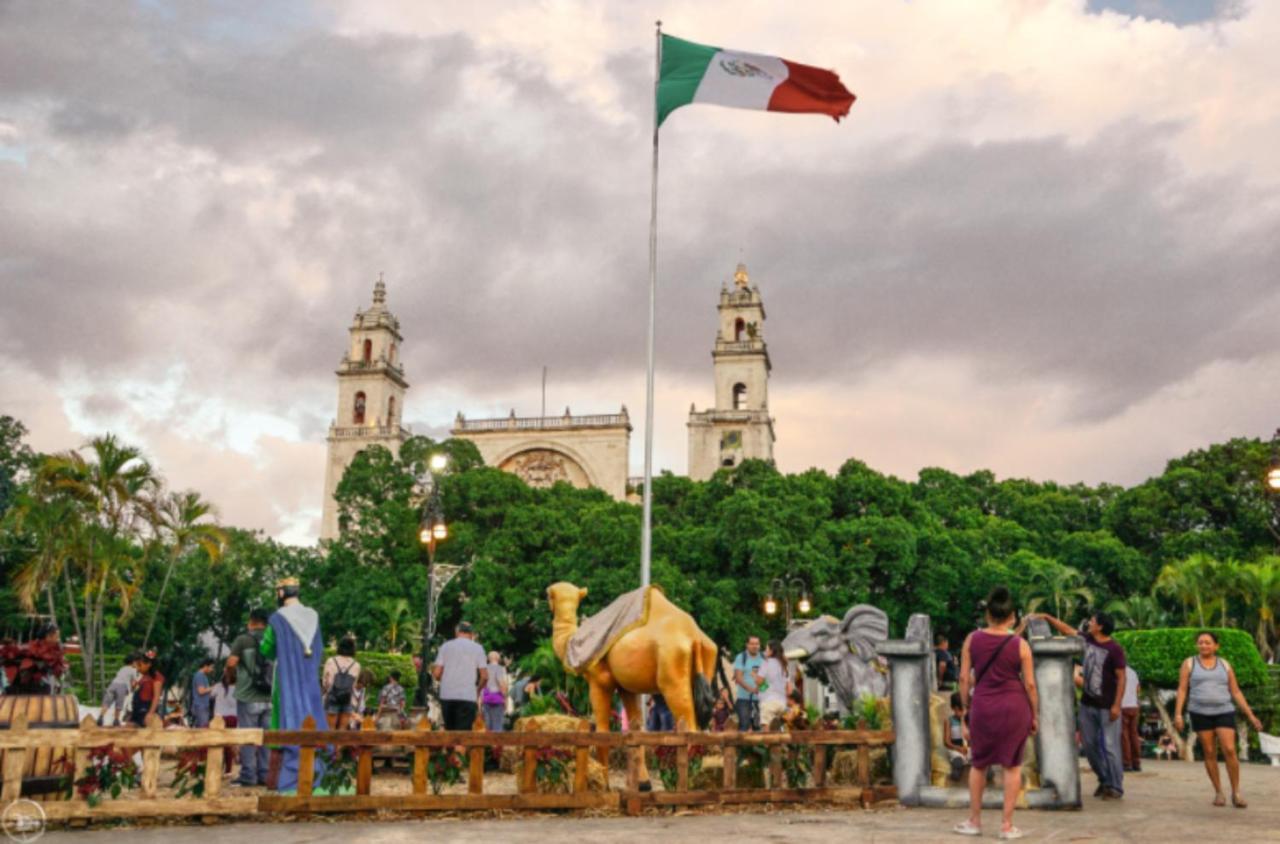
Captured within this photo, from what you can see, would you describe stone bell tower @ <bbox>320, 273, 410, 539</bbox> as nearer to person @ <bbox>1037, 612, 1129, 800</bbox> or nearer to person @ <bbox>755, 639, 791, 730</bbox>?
person @ <bbox>755, 639, 791, 730</bbox>

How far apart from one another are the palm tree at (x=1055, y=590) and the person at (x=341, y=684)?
2840 centimetres

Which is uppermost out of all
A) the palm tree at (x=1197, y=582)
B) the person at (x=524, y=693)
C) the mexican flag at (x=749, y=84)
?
the mexican flag at (x=749, y=84)

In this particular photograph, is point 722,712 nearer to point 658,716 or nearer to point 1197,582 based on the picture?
point 658,716

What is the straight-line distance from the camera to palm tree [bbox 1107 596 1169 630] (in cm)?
3350

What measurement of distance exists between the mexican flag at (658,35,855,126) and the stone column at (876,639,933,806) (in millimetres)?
9424

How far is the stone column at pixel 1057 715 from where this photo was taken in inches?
350

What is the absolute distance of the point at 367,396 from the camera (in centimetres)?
6131

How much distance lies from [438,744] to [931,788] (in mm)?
4374

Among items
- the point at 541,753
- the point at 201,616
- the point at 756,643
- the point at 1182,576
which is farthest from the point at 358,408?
the point at 541,753

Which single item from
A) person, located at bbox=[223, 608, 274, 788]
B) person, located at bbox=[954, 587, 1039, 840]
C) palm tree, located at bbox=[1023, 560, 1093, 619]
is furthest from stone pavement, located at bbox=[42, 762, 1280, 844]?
palm tree, located at bbox=[1023, 560, 1093, 619]

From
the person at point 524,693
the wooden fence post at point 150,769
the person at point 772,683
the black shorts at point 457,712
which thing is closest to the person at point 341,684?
the black shorts at point 457,712

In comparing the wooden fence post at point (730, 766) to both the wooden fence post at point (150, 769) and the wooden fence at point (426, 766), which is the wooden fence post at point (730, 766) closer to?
the wooden fence at point (426, 766)

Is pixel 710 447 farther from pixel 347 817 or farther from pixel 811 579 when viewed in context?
pixel 347 817

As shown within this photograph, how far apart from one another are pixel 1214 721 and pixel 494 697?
29.4ft
